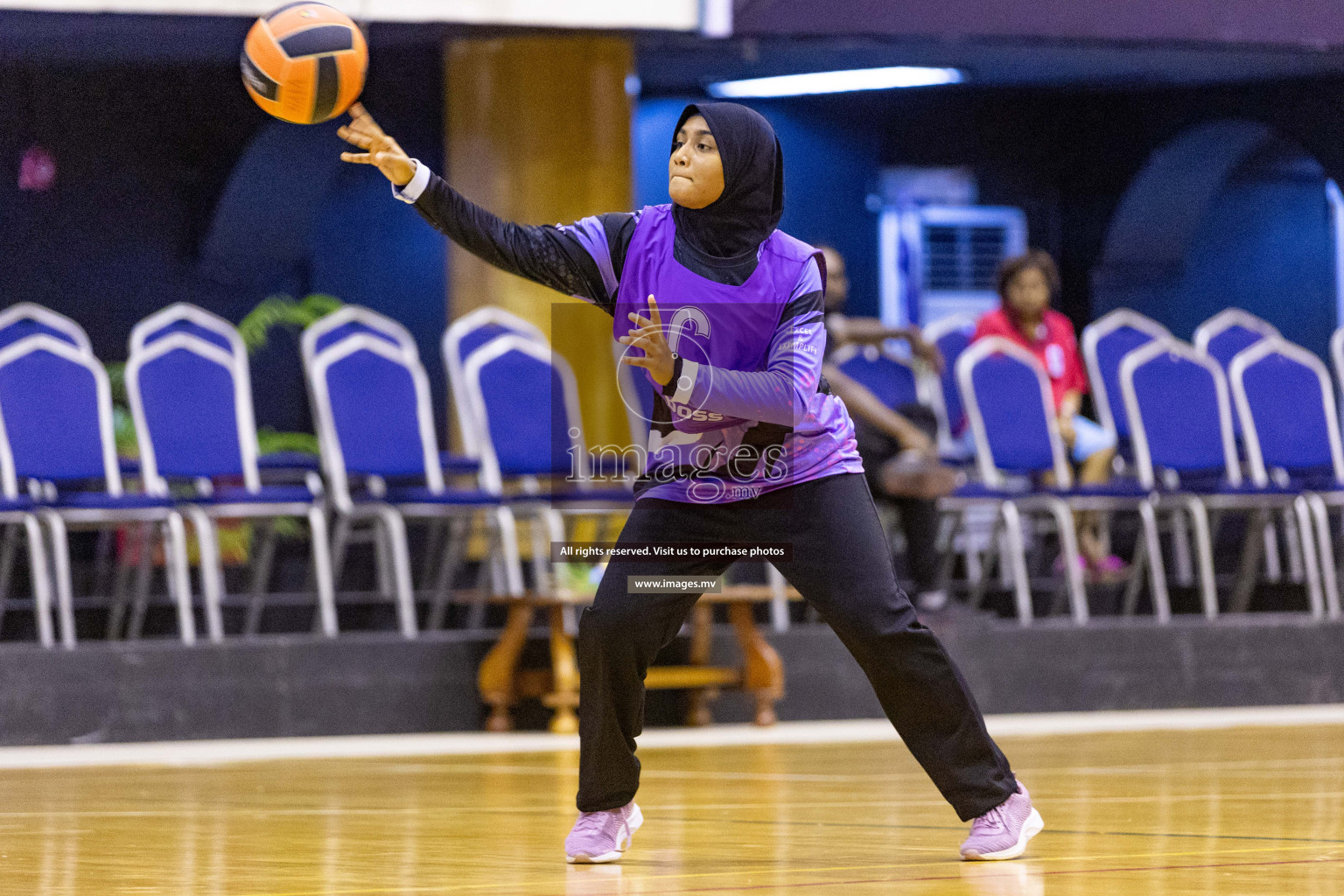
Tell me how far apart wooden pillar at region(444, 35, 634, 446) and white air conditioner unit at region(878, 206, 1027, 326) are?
405 centimetres

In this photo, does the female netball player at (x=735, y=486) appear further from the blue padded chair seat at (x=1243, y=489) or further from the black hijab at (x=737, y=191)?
the blue padded chair seat at (x=1243, y=489)

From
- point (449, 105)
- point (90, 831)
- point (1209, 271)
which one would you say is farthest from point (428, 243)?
point (90, 831)

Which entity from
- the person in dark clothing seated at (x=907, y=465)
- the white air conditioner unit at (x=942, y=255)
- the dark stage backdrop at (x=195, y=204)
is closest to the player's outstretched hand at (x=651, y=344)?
the person in dark clothing seated at (x=907, y=465)

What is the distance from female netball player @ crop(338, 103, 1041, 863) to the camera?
10.3 ft

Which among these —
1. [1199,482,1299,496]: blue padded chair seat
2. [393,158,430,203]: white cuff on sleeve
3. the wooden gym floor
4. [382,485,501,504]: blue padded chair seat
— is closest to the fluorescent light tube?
[1199,482,1299,496]: blue padded chair seat

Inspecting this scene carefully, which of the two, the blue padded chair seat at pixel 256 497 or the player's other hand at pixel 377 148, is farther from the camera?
the blue padded chair seat at pixel 256 497

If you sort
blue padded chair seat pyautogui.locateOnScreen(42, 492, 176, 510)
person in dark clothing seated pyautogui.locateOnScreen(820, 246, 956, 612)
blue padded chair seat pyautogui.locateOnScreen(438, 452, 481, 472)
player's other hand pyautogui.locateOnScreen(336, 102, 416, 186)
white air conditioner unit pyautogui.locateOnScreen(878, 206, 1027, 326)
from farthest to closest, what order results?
white air conditioner unit pyautogui.locateOnScreen(878, 206, 1027, 326) < blue padded chair seat pyautogui.locateOnScreen(438, 452, 481, 472) < person in dark clothing seated pyautogui.locateOnScreen(820, 246, 956, 612) < blue padded chair seat pyautogui.locateOnScreen(42, 492, 176, 510) < player's other hand pyautogui.locateOnScreen(336, 102, 416, 186)

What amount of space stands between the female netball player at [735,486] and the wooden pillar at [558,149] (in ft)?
18.9

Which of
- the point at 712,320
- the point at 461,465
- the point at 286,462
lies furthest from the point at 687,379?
the point at 286,462

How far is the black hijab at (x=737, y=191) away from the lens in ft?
10.3

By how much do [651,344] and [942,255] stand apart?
33.7ft

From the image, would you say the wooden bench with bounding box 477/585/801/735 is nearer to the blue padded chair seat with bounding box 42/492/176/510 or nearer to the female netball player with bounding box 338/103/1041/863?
the blue padded chair seat with bounding box 42/492/176/510

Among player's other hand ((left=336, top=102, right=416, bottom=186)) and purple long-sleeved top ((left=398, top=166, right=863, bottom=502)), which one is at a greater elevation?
player's other hand ((left=336, top=102, right=416, bottom=186))

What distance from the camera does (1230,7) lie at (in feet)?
28.9
